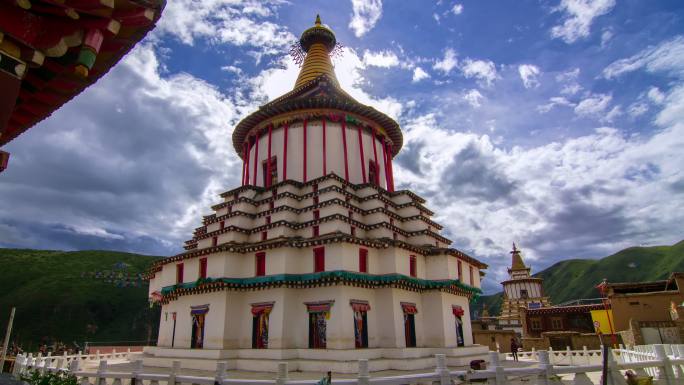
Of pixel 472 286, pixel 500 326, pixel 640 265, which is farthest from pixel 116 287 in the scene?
pixel 640 265

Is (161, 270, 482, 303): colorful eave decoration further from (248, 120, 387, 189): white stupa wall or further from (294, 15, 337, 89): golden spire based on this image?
(294, 15, 337, 89): golden spire

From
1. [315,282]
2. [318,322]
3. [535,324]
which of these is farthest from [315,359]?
[535,324]

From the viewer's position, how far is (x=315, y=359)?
21.1 meters

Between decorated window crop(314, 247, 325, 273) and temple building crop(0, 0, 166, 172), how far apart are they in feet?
59.7

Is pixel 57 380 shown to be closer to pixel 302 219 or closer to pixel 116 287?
pixel 302 219

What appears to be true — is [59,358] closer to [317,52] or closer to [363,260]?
[363,260]

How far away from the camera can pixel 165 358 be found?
24141mm

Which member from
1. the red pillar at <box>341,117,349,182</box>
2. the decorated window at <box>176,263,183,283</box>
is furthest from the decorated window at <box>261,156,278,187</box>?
the decorated window at <box>176,263,183,283</box>

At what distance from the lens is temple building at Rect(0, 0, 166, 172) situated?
5.45 m

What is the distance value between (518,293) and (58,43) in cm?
8074

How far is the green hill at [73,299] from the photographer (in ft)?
272

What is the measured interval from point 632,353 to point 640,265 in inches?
5958

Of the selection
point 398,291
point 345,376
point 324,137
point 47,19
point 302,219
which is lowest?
point 345,376

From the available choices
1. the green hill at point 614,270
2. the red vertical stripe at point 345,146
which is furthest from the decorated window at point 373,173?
the green hill at point 614,270
